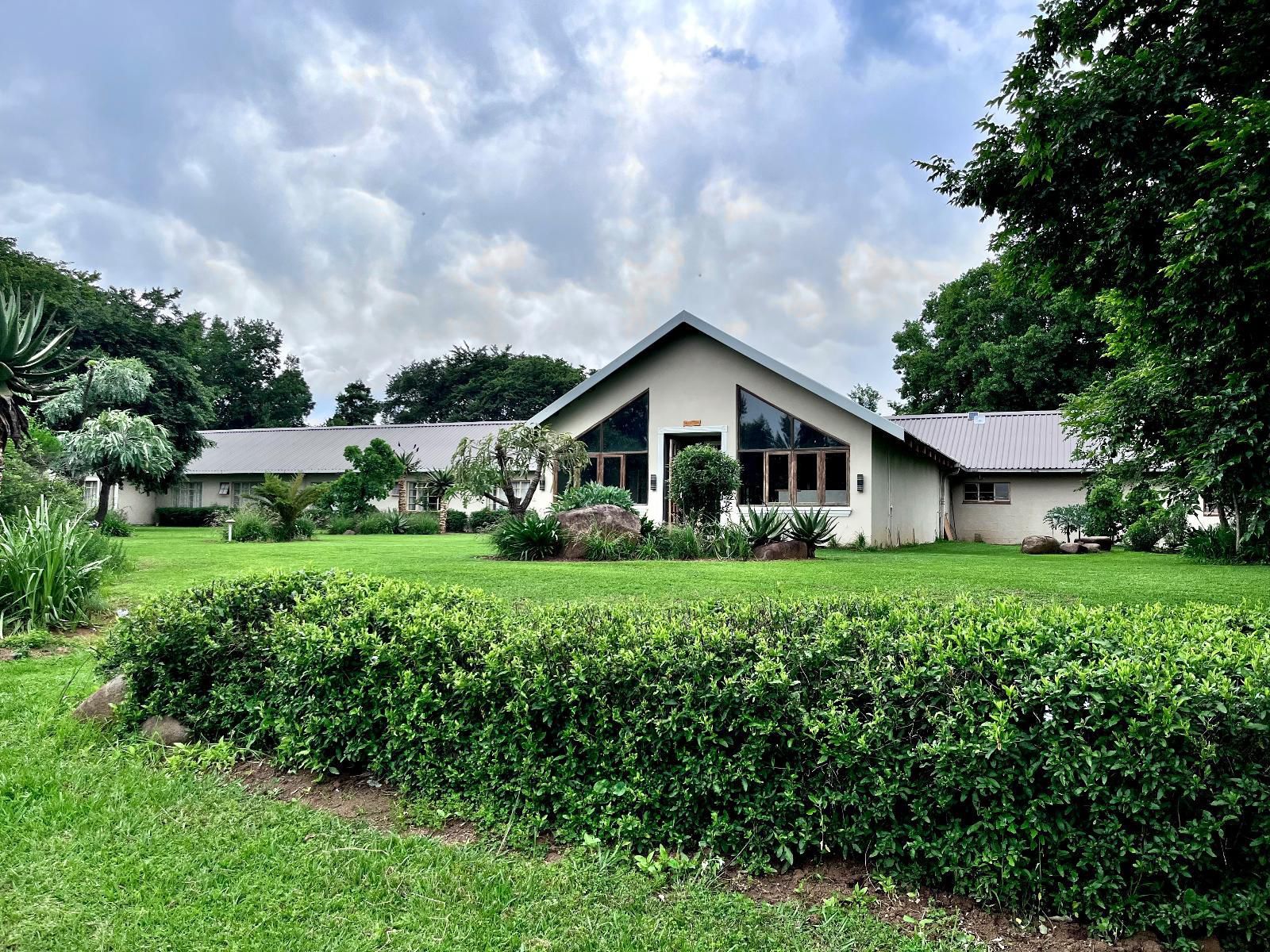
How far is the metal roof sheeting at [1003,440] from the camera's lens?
2462 centimetres

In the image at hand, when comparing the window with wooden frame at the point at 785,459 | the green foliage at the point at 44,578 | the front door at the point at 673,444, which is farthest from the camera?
the front door at the point at 673,444

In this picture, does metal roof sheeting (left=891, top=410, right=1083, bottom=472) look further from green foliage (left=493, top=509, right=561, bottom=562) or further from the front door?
green foliage (left=493, top=509, right=561, bottom=562)

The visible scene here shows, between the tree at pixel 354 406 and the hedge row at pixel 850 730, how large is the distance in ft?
188

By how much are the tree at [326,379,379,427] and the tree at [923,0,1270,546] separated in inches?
2166

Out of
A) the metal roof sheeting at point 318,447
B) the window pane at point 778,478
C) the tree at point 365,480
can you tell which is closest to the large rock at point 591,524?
the window pane at point 778,478

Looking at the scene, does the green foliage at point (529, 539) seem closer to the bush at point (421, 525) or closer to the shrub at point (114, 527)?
the shrub at point (114, 527)

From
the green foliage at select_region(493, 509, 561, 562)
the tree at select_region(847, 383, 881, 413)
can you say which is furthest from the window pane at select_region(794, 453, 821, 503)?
the tree at select_region(847, 383, 881, 413)

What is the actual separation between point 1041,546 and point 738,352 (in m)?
9.34

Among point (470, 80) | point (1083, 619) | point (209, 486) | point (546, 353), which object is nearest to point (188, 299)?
point (209, 486)

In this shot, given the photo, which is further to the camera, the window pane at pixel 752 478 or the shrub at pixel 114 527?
the shrub at pixel 114 527

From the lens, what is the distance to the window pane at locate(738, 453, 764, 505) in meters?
19.4

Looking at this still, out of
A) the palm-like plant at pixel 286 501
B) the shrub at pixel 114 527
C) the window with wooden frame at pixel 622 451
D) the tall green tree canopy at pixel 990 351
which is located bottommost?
the shrub at pixel 114 527

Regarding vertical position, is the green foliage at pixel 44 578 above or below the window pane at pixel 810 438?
below

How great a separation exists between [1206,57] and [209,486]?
39.7 m
